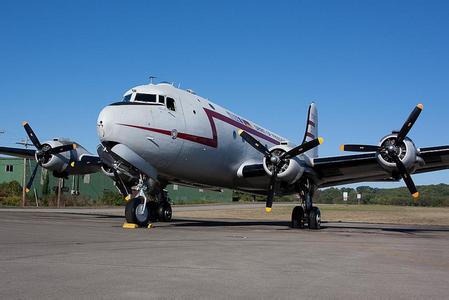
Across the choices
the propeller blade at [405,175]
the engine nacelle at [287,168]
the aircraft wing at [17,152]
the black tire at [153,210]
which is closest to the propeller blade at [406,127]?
the propeller blade at [405,175]

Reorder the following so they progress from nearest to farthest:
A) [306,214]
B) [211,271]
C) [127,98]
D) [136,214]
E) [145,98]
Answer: [211,271] → [136,214] → [145,98] → [127,98] → [306,214]

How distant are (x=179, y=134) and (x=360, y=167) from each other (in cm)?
906

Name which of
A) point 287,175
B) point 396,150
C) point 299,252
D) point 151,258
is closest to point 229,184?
point 287,175

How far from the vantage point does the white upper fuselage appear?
1802cm

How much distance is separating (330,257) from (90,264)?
202 inches

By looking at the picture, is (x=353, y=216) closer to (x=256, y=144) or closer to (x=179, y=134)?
(x=256, y=144)

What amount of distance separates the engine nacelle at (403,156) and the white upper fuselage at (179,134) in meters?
6.06

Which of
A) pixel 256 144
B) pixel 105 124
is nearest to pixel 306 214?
pixel 256 144

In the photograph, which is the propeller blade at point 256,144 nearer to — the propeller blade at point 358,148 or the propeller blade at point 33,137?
the propeller blade at point 358,148

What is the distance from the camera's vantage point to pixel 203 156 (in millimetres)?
20984

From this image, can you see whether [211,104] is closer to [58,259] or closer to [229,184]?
[229,184]

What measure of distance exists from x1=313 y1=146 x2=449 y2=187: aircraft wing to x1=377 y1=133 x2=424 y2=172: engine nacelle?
0.66m

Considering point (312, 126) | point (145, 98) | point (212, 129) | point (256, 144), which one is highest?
point (312, 126)

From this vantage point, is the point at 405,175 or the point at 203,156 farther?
the point at 203,156
